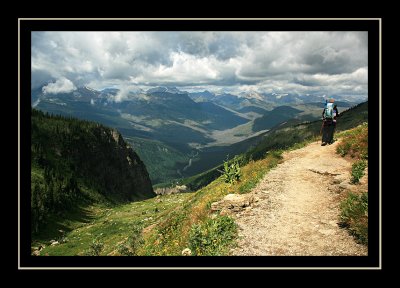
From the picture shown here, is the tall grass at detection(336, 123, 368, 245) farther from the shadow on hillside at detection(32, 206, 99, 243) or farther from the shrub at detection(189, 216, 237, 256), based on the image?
the shadow on hillside at detection(32, 206, 99, 243)

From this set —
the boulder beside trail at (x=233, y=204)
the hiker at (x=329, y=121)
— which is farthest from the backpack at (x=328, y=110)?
the boulder beside trail at (x=233, y=204)

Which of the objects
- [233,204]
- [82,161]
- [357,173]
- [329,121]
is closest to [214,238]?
[233,204]

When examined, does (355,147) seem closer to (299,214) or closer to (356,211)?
(299,214)

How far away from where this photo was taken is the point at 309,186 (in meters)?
15.7

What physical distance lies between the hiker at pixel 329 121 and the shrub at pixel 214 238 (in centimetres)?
1526

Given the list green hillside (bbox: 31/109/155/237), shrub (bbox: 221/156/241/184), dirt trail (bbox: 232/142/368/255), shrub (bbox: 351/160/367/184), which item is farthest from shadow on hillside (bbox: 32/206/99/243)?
shrub (bbox: 351/160/367/184)

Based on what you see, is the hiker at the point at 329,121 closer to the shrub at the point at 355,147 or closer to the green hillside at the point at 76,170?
the shrub at the point at 355,147

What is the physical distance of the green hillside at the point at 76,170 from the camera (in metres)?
90.8

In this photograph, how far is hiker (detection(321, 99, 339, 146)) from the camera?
24.3 meters

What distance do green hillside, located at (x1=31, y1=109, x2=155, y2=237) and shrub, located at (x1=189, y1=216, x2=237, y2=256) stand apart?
227 ft

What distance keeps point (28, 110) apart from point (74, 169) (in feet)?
Answer: 440

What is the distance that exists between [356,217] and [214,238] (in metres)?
5.22
